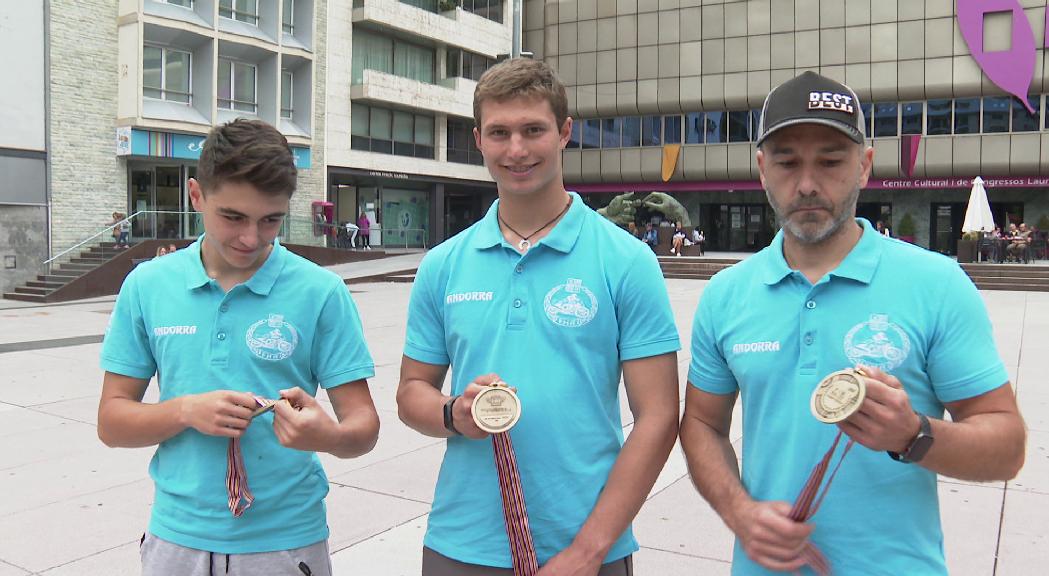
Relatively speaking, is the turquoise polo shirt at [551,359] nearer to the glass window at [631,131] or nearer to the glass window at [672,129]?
the glass window at [672,129]

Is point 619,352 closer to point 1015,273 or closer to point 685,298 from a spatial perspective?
point 685,298

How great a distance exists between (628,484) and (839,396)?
682mm

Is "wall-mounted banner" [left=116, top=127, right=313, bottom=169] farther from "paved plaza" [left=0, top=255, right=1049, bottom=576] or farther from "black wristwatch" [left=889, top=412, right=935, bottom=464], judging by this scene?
"black wristwatch" [left=889, top=412, right=935, bottom=464]

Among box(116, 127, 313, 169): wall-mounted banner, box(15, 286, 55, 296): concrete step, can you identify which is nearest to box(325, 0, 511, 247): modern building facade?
box(116, 127, 313, 169): wall-mounted banner

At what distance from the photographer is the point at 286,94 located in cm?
3381

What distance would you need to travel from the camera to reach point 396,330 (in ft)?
47.8

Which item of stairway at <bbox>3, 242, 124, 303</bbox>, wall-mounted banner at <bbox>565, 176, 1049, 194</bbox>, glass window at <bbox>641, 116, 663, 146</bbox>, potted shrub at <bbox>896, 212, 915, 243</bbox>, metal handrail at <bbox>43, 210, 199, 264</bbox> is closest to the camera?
stairway at <bbox>3, 242, 124, 303</bbox>

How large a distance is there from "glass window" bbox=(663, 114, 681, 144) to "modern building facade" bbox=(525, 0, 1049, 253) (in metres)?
0.08

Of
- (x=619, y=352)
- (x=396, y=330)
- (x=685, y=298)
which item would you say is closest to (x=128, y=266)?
(x=396, y=330)

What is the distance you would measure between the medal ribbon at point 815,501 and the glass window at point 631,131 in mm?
48384

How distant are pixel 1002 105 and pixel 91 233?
39901 mm

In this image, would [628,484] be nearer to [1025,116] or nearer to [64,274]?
[64,274]

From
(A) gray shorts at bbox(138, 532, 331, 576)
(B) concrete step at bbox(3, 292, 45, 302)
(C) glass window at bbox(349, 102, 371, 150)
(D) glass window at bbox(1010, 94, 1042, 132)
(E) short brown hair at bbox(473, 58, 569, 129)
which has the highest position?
(D) glass window at bbox(1010, 94, 1042, 132)

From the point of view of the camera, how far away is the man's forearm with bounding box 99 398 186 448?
7.80ft
